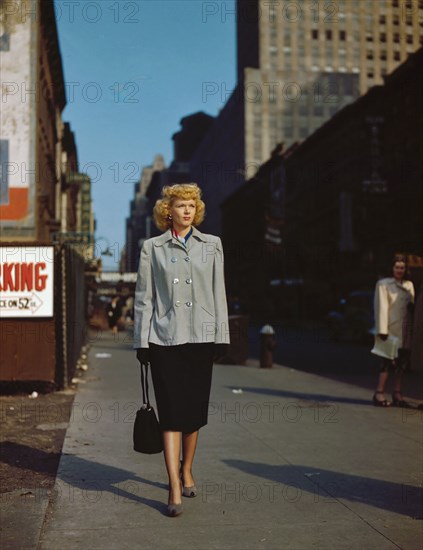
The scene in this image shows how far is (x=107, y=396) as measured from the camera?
11.1 m

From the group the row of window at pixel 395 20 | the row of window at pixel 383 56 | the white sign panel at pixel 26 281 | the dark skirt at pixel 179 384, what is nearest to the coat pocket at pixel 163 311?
the dark skirt at pixel 179 384

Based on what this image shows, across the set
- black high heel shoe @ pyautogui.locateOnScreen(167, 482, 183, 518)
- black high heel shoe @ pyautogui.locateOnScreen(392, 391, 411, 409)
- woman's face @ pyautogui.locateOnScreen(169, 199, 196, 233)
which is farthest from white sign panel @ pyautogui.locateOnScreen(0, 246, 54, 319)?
black high heel shoe @ pyautogui.locateOnScreen(167, 482, 183, 518)

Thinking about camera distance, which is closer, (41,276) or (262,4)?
(41,276)

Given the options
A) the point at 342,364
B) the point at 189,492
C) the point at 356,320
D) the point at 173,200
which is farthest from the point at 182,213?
the point at 356,320

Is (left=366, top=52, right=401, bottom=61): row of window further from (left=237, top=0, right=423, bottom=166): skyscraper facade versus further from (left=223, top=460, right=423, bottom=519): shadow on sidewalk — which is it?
(left=223, top=460, right=423, bottom=519): shadow on sidewalk

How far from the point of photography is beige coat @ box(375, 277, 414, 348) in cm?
990

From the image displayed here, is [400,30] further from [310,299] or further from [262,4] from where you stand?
[310,299]

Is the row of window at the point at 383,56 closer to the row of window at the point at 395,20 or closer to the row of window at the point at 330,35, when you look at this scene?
the row of window at the point at 330,35

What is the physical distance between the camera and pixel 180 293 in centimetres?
507

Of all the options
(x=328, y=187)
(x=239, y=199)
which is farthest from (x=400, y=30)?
(x=328, y=187)

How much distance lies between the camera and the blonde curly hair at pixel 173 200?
17.1ft

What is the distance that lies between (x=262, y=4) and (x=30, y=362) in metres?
103

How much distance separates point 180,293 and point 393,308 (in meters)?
5.56

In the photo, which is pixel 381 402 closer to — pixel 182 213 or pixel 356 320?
pixel 182 213
